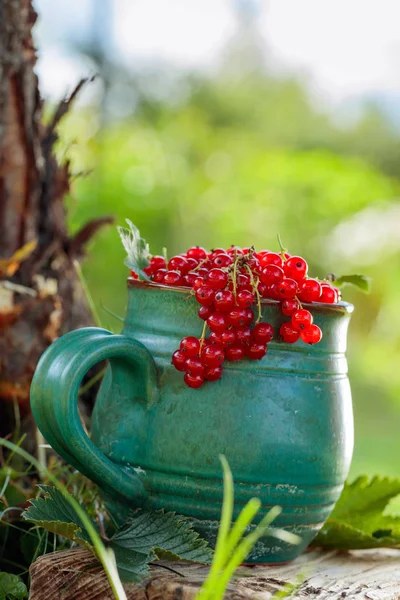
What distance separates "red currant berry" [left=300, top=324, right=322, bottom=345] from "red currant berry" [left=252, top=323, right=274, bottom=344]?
0.03 meters

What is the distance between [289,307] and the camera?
73 centimetres

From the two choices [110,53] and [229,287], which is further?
[110,53]

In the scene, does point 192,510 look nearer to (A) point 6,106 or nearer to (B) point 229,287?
(B) point 229,287

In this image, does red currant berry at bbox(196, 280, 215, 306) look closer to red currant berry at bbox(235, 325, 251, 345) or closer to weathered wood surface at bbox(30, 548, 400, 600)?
red currant berry at bbox(235, 325, 251, 345)

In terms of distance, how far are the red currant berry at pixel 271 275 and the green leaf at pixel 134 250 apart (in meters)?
0.12

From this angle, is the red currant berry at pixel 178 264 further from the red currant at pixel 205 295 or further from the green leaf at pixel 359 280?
the green leaf at pixel 359 280

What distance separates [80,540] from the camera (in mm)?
660

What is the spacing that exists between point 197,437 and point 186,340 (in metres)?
0.09

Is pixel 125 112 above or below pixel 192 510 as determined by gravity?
above

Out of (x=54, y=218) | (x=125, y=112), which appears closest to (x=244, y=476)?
(x=54, y=218)

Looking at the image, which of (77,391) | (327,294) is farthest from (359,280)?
(77,391)

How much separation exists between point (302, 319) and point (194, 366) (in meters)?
0.11

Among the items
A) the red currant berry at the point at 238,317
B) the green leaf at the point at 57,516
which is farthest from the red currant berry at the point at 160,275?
the green leaf at the point at 57,516

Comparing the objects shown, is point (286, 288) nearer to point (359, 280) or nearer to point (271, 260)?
point (271, 260)
